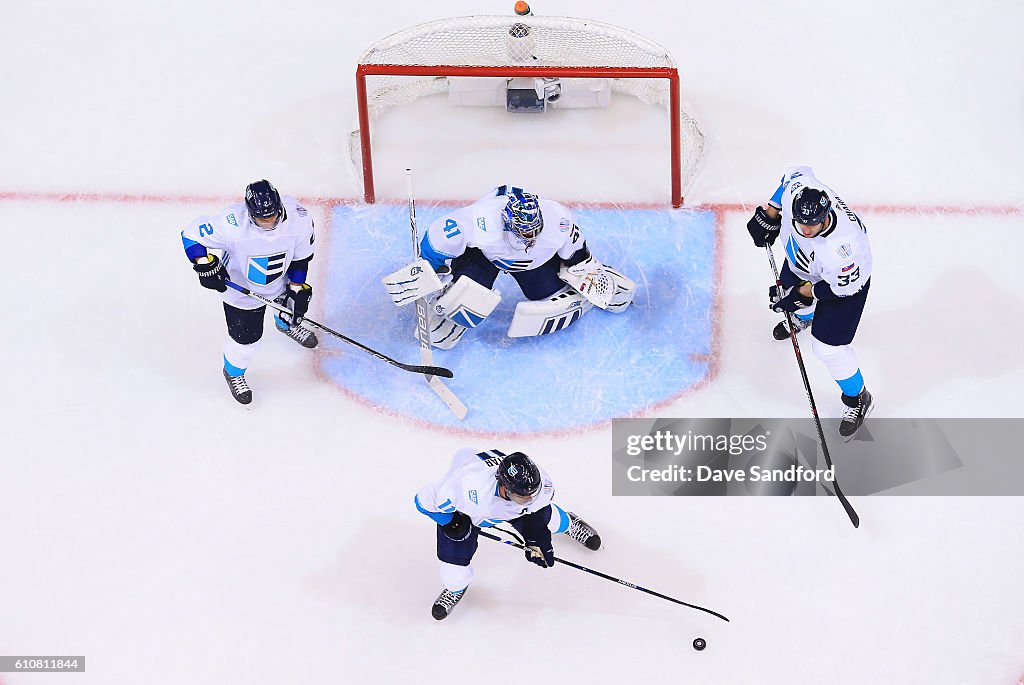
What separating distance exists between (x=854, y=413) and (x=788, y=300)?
569 millimetres

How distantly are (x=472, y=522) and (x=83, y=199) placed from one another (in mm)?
2540

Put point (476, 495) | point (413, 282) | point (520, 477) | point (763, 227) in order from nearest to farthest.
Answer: point (520, 477), point (476, 495), point (763, 227), point (413, 282)

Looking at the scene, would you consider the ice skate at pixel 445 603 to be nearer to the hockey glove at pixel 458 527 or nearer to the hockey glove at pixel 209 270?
the hockey glove at pixel 458 527

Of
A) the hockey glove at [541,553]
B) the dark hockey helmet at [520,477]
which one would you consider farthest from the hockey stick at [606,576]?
the dark hockey helmet at [520,477]

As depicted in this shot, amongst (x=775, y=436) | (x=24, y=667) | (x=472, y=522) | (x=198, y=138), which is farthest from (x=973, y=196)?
(x=24, y=667)

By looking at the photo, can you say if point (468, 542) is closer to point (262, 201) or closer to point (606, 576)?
point (606, 576)

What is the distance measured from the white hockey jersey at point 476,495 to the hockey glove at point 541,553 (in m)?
0.16

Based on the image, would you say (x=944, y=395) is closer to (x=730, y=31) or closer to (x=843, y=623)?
(x=843, y=623)

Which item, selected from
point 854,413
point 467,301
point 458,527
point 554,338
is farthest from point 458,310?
point 854,413

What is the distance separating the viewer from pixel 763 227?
5.83 m

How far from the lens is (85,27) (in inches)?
291

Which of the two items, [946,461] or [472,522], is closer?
[472,522]

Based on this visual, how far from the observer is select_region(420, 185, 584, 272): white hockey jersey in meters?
5.91
